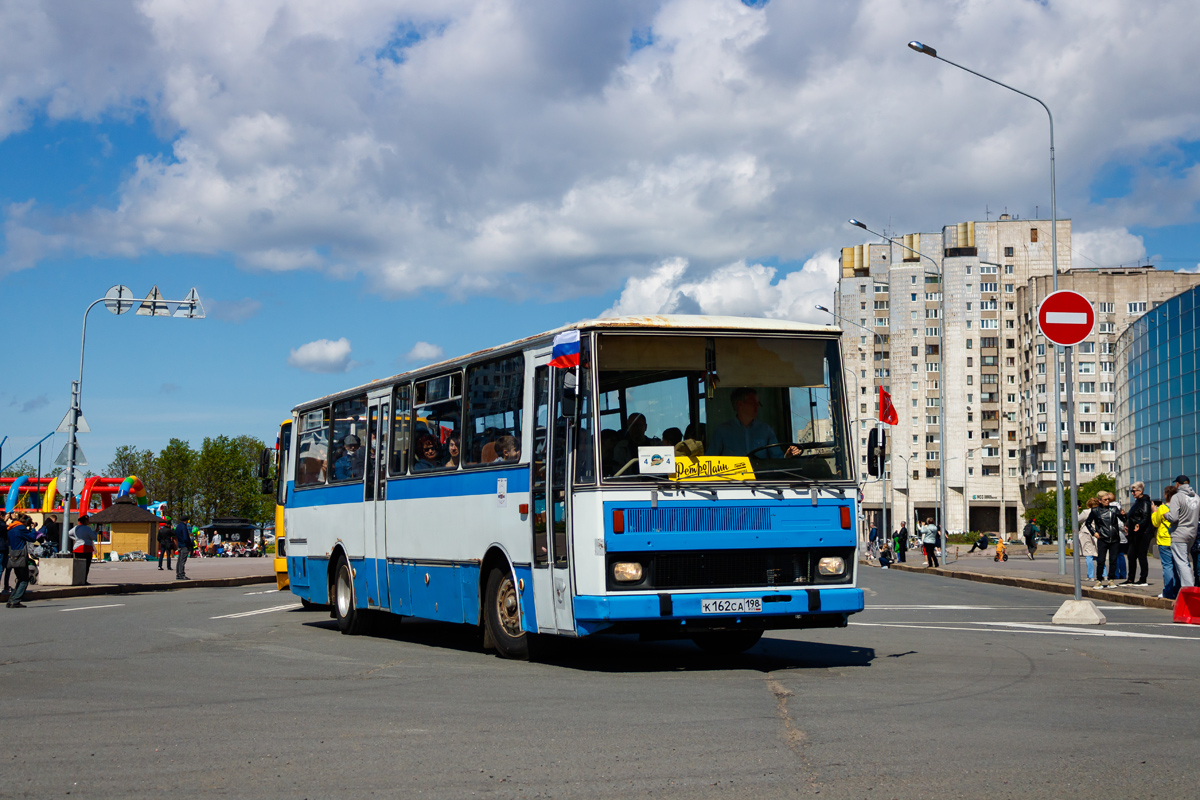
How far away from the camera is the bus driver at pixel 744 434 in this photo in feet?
36.6

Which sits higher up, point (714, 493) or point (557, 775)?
point (714, 493)

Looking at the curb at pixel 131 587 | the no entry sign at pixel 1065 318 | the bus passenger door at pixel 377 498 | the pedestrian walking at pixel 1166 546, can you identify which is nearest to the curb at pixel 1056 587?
the pedestrian walking at pixel 1166 546

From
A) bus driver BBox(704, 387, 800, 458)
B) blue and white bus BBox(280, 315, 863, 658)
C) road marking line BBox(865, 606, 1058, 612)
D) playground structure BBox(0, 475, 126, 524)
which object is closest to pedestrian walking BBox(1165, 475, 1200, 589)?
road marking line BBox(865, 606, 1058, 612)

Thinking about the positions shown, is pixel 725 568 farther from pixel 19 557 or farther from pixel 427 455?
pixel 19 557

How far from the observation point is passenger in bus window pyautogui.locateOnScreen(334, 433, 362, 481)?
53.0 feet

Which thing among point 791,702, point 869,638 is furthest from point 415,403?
point 791,702

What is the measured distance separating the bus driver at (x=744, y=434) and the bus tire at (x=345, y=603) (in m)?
6.85

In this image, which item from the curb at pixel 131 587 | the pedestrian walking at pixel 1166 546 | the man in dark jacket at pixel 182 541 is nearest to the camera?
the pedestrian walking at pixel 1166 546

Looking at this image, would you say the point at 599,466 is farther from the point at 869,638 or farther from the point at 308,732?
the point at 869,638

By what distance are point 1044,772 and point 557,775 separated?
2397 millimetres

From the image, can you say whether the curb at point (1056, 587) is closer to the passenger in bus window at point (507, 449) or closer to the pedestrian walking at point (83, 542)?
the passenger in bus window at point (507, 449)

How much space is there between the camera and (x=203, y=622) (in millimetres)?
18734

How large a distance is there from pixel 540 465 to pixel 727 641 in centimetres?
275

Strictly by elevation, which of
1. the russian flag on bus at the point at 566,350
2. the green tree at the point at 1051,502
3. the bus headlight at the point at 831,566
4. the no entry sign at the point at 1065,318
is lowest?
the green tree at the point at 1051,502
